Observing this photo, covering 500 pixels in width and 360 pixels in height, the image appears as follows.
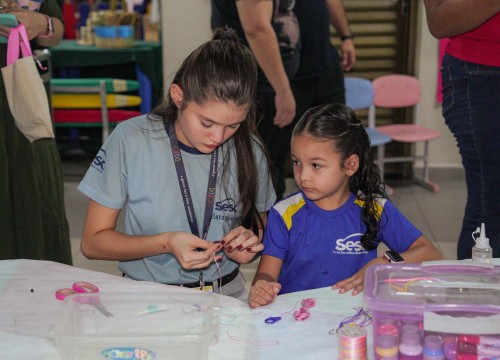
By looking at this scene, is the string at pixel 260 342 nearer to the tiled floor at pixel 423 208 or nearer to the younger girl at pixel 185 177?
the younger girl at pixel 185 177

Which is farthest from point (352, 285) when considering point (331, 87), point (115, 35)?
point (115, 35)

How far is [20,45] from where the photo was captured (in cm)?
272

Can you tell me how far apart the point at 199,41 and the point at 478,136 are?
128 inches

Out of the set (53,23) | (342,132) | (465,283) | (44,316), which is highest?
(53,23)

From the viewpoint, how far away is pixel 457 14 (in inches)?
85.8

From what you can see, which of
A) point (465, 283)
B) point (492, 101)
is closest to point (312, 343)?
point (465, 283)

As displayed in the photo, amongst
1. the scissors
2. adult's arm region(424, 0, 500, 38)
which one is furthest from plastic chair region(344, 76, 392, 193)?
the scissors

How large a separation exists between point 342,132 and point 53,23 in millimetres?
1366

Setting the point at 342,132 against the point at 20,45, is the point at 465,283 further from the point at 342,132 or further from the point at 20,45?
the point at 20,45

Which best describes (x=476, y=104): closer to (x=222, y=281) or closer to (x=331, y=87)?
(x=222, y=281)

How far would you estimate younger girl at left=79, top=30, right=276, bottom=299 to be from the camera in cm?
192

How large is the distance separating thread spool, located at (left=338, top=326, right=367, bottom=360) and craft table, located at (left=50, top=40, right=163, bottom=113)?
4.17m

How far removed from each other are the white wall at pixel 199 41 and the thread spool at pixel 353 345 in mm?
3920

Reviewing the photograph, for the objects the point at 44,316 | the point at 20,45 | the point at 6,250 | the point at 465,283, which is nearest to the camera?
the point at 465,283
